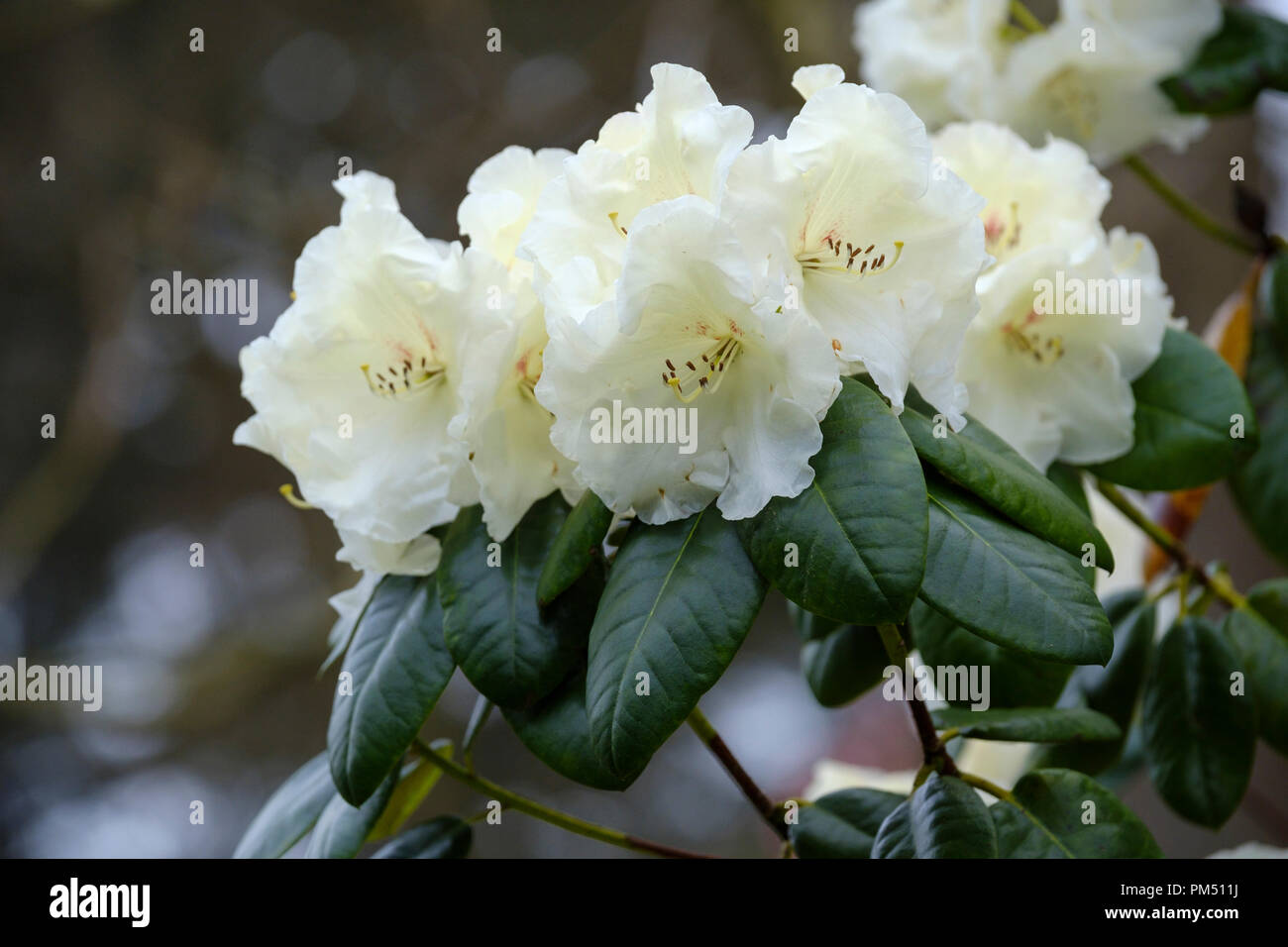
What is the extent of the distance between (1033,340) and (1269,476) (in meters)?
0.30

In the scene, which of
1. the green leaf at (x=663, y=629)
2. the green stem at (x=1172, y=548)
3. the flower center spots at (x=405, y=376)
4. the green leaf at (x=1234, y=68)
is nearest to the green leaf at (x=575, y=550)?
the green leaf at (x=663, y=629)

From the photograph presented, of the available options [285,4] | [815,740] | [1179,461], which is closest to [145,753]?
[815,740]

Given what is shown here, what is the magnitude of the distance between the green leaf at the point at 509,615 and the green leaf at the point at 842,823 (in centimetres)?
16

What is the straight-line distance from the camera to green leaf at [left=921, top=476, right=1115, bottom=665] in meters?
0.45

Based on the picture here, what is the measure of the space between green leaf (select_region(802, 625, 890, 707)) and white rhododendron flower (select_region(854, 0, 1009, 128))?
463 millimetres

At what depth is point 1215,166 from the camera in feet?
5.67

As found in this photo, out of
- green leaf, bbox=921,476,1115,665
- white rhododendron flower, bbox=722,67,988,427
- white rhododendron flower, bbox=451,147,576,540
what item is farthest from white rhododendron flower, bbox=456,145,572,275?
green leaf, bbox=921,476,1115,665

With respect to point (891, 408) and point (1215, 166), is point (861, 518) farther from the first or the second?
point (1215, 166)

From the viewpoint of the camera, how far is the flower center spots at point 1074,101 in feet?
2.99

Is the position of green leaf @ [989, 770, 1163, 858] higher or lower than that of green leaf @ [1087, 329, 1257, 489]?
lower

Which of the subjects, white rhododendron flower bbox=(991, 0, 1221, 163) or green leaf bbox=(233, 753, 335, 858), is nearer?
green leaf bbox=(233, 753, 335, 858)

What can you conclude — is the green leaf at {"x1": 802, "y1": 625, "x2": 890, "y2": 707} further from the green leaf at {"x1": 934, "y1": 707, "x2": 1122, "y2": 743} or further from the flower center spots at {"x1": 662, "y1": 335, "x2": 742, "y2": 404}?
the flower center spots at {"x1": 662, "y1": 335, "x2": 742, "y2": 404}

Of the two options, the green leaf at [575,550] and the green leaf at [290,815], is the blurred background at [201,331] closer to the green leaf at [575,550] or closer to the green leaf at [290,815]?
the green leaf at [290,815]

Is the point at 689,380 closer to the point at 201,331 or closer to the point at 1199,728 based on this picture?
the point at 1199,728
